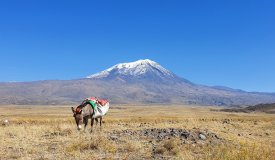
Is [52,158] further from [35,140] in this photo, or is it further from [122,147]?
[35,140]

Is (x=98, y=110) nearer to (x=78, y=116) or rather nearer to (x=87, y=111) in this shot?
(x=87, y=111)

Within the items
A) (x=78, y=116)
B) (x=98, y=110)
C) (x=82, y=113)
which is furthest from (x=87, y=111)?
(x=98, y=110)

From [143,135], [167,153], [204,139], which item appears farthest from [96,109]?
[167,153]

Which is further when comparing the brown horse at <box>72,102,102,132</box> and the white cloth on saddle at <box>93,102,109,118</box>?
the white cloth on saddle at <box>93,102,109,118</box>

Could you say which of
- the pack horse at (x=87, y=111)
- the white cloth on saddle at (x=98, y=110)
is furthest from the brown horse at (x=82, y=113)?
the white cloth on saddle at (x=98, y=110)

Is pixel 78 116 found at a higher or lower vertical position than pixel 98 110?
lower

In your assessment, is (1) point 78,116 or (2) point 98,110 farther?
(2) point 98,110

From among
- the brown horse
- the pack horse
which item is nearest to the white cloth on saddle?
the pack horse

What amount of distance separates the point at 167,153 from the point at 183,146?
1612 mm

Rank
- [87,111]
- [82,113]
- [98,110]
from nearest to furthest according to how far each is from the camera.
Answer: [82,113] → [87,111] → [98,110]

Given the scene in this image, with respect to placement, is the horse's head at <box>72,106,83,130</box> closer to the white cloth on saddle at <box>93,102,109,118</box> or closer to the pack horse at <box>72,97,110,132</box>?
the pack horse at <box>72,97,110,132</box>

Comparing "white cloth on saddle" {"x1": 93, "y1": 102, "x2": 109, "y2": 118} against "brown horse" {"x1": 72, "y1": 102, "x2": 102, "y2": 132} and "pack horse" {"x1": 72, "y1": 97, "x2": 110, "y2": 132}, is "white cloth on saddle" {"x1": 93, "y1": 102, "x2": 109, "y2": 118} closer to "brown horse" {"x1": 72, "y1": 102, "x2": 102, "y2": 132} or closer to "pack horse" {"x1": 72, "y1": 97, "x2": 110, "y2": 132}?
"pack horse" {"x1": 72, "y1": 97, "x2": 110, "y2": 132}

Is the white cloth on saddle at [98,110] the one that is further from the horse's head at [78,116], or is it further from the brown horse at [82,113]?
the horse's head at [78,116]

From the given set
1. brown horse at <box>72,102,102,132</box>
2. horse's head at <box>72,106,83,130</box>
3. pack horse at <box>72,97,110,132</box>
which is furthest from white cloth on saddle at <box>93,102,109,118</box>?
horse's head at <box>72,106,83,130</box>
